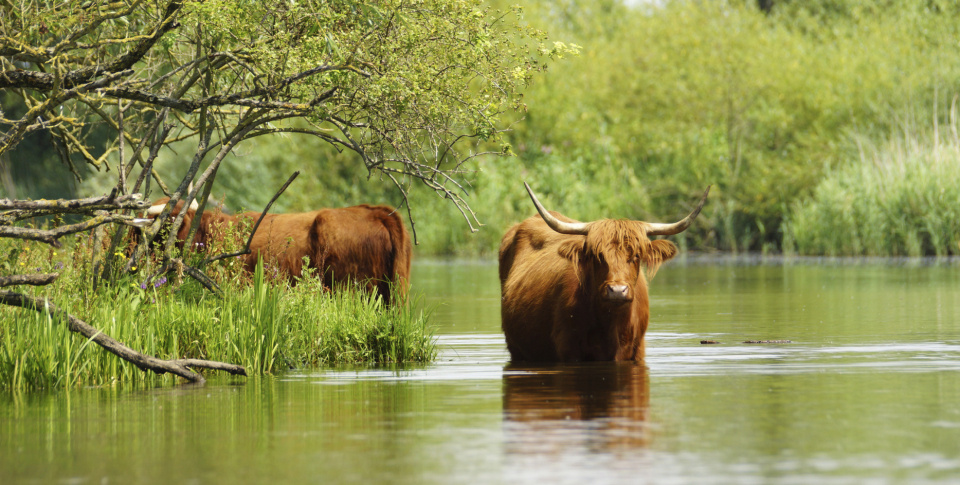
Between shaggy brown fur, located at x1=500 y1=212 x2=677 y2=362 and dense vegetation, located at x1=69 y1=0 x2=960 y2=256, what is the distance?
2322 cm

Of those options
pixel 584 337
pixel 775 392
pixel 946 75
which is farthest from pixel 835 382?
pixel 946 75

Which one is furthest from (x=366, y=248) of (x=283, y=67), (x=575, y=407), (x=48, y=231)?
(x=575, y=407)

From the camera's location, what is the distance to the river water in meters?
6.04

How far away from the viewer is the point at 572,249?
11.0 m

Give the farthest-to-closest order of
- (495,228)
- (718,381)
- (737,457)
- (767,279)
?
(495,228) < (767,279) < (718,381) < (737,457)

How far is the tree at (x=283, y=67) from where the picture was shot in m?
9.50

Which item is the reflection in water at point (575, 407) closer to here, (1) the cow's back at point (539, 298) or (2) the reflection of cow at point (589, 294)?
(2) the reflection of cow at point (589, 294)

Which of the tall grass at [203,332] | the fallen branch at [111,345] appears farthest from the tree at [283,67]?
the tall grass at [203,332]

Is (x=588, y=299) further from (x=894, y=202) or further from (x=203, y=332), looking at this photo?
(x=894, y=202)

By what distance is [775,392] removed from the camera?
342 inches

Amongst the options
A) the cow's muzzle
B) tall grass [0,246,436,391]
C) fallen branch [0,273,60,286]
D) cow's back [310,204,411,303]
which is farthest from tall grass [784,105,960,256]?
fallen branch [0,273,60,286]

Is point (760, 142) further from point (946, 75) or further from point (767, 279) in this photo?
point (767, 279)

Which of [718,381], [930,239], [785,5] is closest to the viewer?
[718,381]

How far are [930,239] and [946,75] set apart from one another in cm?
478
